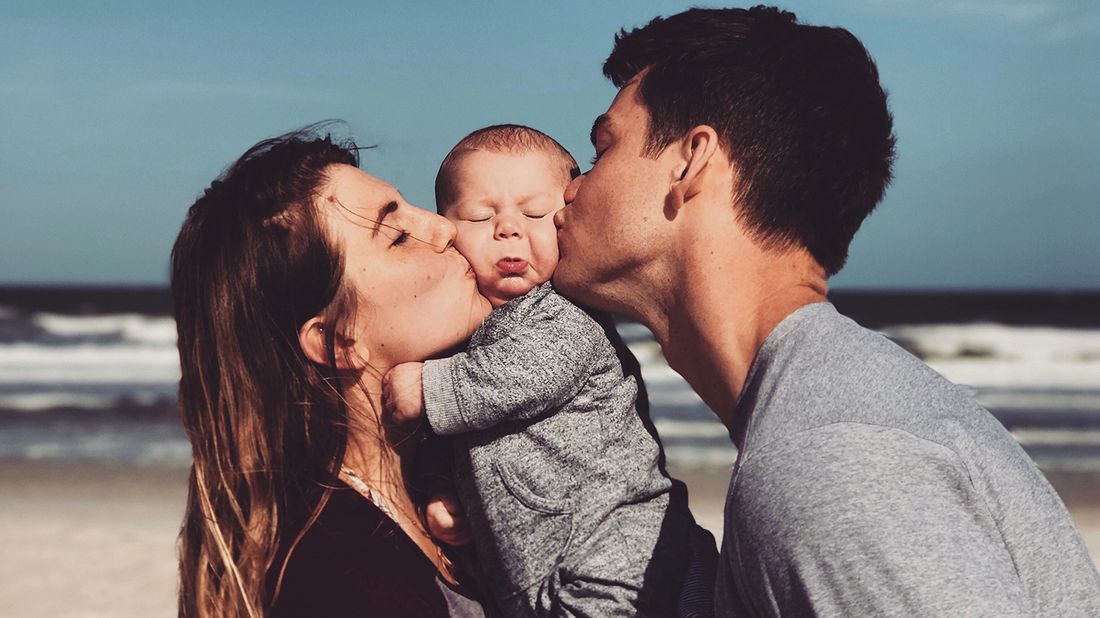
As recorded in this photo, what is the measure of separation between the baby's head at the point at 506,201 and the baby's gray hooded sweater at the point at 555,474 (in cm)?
16

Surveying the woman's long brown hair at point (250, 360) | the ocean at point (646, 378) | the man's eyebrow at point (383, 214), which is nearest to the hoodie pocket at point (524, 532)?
the woman's long brown hair at point (250, 360)

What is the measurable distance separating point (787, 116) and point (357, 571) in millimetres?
1598

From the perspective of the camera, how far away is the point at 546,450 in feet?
10.1

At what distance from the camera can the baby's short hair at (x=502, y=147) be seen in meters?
3.56

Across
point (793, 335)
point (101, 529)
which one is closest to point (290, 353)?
point (793, 335)

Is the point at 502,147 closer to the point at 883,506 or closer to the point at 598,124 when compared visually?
the point at 598,124

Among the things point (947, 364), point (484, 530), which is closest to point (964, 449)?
point (484, 530)

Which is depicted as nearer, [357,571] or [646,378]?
[357,571]

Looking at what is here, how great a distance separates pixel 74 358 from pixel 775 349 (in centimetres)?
2215

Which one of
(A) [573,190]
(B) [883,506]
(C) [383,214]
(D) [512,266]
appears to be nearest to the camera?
(B) [883,506]

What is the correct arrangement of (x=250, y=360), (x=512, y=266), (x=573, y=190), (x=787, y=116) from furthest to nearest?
(x=512, y=266), (x=573, y=190), (x=250, y=360), (x=787, y=116)

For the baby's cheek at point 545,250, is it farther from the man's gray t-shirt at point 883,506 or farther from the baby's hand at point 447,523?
the man's gray t-shirt at point 883,506

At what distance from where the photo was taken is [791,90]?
8.94ft

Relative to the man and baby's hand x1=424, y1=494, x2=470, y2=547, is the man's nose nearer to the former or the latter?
the man
